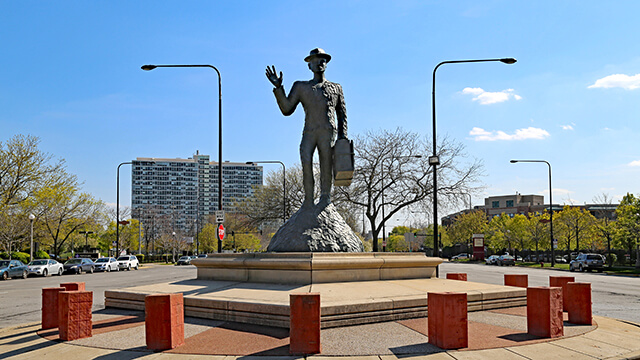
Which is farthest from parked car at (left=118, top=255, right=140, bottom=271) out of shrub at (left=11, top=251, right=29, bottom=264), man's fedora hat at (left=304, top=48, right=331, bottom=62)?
man's fedora hat at (left=304, top=48, right=331, bottom=62)

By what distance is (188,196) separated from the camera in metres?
166

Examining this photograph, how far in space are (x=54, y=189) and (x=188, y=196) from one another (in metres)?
123

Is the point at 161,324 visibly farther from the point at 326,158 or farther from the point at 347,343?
the point at 326,158

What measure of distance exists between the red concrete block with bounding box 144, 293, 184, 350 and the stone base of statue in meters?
4.61

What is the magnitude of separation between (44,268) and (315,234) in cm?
3045

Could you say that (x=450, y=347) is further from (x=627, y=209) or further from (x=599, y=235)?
(x=599, y=235)

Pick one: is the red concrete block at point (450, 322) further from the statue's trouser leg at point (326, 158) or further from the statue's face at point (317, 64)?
the statue's face at point (317, 64)

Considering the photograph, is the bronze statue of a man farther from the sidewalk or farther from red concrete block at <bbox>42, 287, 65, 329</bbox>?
red concrete block at <bbox>42, 287, 65, 329</bbox>

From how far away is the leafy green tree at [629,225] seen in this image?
36031 millimetres

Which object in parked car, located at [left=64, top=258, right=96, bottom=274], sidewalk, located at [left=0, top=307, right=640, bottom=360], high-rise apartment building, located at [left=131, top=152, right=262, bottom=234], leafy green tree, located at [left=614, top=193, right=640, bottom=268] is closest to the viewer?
sidewalk, located at [left=0, top=307, right=640, bottom=360]

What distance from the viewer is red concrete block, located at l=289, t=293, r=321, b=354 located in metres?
6.10

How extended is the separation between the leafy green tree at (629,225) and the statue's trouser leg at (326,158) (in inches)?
1261

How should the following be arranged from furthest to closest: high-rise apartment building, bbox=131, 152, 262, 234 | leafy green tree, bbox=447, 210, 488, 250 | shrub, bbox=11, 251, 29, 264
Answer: high-rise apartment building, bbox=131, 152, 262, 234 → leafy green tree, bbox=447, 210, 488, 250 → shrub, bbox=11, 251, 29, 264

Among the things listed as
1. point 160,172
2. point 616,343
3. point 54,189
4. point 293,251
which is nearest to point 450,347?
point 616,343
